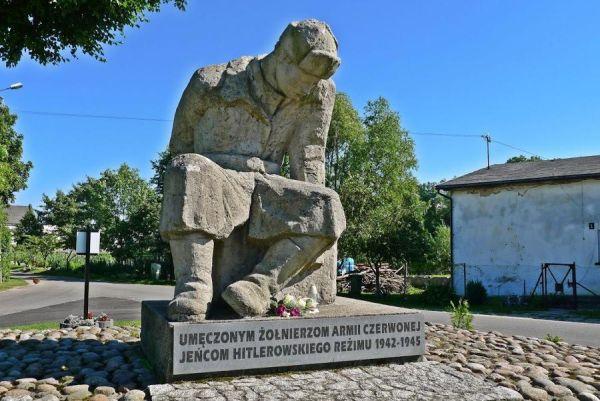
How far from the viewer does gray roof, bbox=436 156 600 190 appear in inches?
734

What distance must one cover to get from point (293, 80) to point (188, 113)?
3.30 ft

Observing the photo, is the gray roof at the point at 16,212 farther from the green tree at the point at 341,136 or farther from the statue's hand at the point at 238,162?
the statue's hand at the point at 238,162

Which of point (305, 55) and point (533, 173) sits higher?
point (533, 173)

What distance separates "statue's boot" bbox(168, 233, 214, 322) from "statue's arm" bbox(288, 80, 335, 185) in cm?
131

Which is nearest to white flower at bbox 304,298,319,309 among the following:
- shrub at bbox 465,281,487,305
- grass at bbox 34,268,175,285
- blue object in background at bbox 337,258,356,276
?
shrub at bbox 465,281,487,305

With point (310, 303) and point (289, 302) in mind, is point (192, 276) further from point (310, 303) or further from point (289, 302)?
point (310, 303)

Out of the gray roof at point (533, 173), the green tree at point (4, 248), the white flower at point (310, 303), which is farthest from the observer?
the green tree at point (4, 248)

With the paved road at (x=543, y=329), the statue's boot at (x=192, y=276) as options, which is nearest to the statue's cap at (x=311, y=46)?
the statue's boot at (x=192, y=276)

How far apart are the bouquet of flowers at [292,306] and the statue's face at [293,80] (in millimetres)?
1761

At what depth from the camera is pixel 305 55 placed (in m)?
4.54

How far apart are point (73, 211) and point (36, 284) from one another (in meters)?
23.3

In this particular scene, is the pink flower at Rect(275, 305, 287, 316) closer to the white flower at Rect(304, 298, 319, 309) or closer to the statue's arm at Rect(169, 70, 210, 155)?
the white flower at Rect(304, 298, 319, 309)

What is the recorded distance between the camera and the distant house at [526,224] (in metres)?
18.2

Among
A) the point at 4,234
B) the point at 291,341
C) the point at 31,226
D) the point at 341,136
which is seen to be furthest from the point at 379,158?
the point at 31,226
